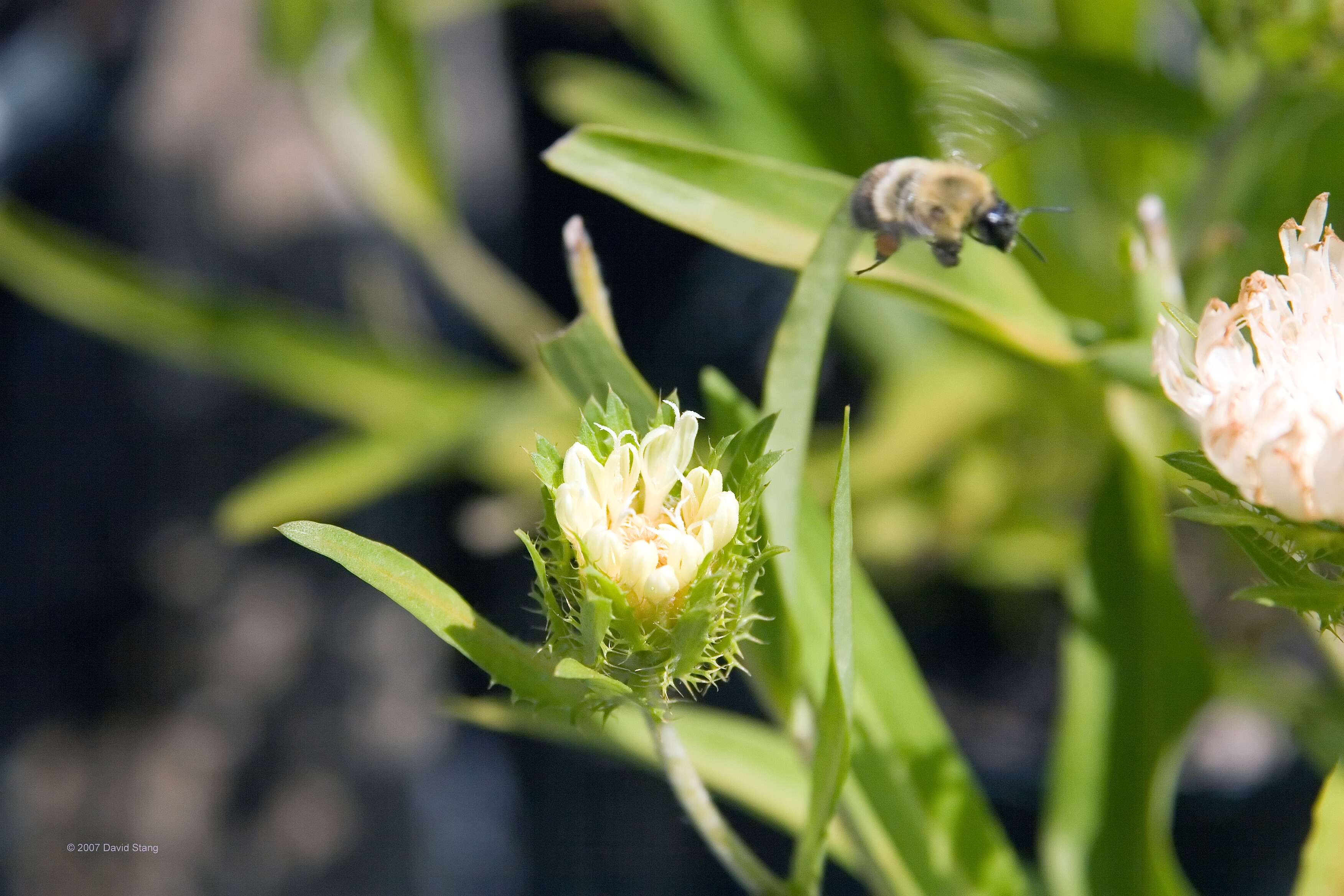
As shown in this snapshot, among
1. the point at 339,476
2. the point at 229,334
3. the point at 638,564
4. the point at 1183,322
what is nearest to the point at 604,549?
the point at 638,564

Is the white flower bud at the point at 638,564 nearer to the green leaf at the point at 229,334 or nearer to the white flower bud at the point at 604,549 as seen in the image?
the white flower bud at the point at 604,549

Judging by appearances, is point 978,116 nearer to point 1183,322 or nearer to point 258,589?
point 1183,322

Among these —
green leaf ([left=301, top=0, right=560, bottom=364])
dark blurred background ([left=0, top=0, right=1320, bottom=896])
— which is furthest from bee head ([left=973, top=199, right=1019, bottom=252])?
dark blurred background ([left=0, top=0, right=1320, bottom=896])

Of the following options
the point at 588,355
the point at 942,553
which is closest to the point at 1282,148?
the point at 942,553

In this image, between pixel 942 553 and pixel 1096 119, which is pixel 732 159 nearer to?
pixel 1096 119

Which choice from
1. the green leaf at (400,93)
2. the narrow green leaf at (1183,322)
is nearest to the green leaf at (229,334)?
the green leaf at (400,93)

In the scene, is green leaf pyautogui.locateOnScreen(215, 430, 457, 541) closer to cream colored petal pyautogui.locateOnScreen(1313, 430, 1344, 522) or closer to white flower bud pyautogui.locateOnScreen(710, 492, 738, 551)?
white flower bud pyautogui.locateOnScreen(710, 492, 738, 551)
